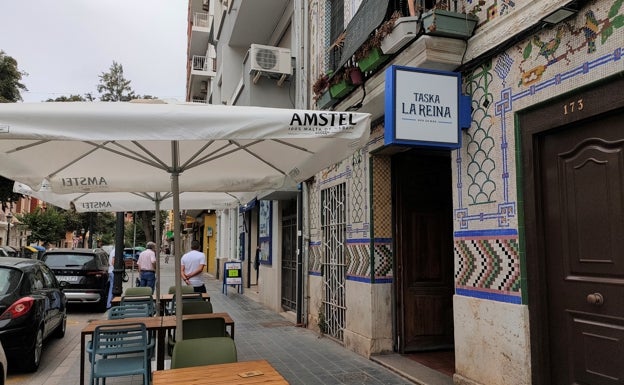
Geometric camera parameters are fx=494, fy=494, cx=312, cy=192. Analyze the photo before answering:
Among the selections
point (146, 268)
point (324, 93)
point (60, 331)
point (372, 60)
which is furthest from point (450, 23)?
point (146, 268)

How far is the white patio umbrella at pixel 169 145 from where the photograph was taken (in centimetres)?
329

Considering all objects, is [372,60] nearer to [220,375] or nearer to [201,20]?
[220,375]

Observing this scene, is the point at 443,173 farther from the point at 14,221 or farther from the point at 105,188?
the point at 14,221

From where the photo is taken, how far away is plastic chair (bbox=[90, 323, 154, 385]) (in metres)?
4.92

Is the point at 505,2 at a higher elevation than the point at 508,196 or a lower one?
higher

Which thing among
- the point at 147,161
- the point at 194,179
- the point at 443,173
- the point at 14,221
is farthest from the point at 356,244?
the point at 14,221

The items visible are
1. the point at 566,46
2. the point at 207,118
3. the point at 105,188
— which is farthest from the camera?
the point at 105,188

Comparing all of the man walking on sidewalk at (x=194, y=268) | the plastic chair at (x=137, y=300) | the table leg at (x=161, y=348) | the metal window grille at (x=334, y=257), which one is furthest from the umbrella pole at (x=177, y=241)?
the man walking on sidewalk at (x=194, y=268)

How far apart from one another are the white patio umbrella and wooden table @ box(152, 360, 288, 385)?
1193 mm

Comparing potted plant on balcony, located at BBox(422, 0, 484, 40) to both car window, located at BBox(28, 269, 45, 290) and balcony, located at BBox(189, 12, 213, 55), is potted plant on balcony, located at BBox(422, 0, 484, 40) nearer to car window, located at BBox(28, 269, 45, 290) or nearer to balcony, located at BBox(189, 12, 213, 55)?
car window, located at BBox(28, 269, 45, 290)

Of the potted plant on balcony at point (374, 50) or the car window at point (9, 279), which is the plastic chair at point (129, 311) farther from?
the potted plant on balcony at point (374, 50)

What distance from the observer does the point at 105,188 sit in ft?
18.8

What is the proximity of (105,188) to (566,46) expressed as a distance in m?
4.91

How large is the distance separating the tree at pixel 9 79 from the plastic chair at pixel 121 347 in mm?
19459
